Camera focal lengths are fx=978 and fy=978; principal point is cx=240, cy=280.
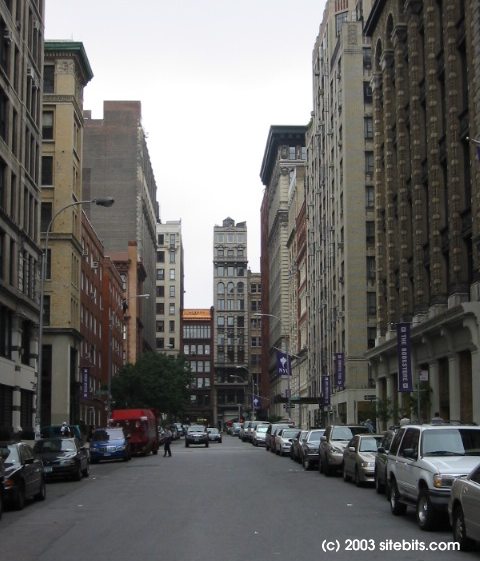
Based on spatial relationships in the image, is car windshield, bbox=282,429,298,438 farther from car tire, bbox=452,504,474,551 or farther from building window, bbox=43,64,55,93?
car tire, bbox=452,504,474,551

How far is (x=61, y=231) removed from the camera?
68000 mm

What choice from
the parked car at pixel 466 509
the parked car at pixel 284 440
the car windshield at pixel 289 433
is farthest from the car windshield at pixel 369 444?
the car windshield at pixel 289 433

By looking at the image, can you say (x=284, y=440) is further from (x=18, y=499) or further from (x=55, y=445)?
(x=18, y=499)

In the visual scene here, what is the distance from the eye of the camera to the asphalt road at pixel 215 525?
13547mm

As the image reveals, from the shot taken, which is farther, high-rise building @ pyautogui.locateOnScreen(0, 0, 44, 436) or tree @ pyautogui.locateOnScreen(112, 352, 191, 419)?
tree @ pyautogui.locateOnScreen(112, 352, 191, 419)

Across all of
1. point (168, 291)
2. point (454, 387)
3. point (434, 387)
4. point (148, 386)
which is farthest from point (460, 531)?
point (168, 291)

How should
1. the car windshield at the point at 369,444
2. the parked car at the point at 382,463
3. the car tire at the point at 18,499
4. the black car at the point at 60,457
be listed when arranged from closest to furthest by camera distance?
the car tire at the point at 18,499
the parked car at the point at 382,463
the car windshield at the point at 369,444
the black car at the point at 60,457

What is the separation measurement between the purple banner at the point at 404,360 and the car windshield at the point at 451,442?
26.3m

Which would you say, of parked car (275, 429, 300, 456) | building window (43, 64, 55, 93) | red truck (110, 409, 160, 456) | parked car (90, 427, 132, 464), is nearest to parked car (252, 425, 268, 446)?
parked car (275, 429, 300, 456)

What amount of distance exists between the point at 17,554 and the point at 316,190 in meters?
83.0

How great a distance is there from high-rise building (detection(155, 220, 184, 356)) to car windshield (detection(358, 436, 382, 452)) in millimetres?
157219

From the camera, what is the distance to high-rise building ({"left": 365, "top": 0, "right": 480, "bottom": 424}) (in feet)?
125

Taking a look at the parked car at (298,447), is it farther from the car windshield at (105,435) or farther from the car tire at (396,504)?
the car tire at (396,504)

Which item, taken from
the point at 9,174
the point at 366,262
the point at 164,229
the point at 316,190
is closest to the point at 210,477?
the point at 9,174
